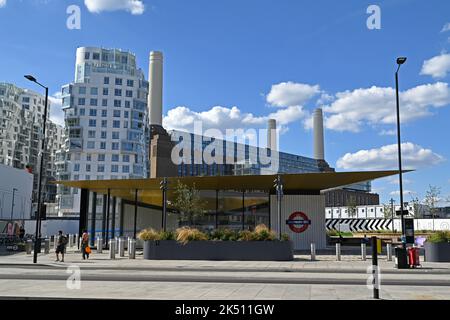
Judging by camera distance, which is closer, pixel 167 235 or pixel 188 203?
pixel 167 235

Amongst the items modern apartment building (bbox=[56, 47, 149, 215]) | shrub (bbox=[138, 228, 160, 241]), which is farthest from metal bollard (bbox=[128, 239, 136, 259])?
modern apartment building (bbox=[56, 47, 149, 215])

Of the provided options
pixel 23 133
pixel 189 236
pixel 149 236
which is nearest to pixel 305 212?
pixel 189 236

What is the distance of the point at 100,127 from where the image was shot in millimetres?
117750

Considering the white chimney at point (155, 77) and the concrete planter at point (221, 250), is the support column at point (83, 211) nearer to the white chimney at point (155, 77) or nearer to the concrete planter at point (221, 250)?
the concrete planter at point (221, 250)

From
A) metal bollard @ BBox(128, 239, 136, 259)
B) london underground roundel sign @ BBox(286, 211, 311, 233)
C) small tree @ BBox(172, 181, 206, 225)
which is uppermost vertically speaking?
small tree @ BBox(172, 181, 206, 225)

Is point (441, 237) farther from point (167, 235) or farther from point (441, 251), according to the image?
point (167, 235)

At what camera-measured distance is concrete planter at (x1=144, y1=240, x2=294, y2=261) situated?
25703 mm

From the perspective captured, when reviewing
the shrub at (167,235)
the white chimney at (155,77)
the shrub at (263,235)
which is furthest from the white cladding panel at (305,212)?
the white chimney at (155,77)

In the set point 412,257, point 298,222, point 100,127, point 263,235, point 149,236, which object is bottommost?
point 412,257

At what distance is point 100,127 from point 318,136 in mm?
75220

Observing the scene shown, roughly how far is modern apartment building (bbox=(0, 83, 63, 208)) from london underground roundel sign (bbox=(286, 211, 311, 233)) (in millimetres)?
96203

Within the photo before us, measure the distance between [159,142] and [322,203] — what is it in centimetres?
10029

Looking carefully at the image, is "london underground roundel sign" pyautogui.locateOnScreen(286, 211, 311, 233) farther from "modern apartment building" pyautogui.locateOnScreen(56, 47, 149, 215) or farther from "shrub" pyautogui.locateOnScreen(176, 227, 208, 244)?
"modern apartment building" pyautogui.locateOnScreen(56, 47, 149, 215)
